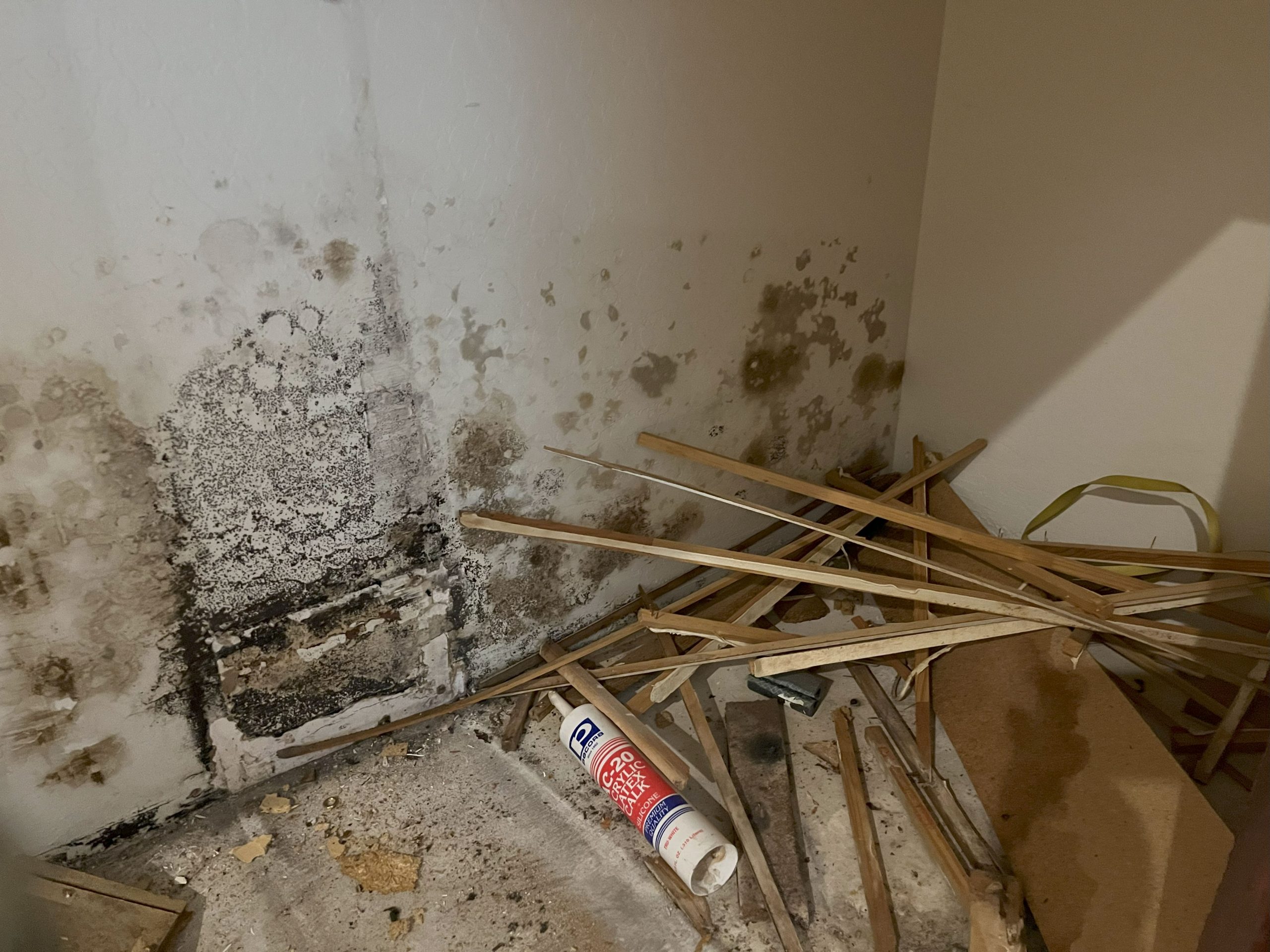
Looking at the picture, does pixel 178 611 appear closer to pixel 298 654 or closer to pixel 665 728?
pixel 298 654

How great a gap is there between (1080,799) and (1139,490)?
88 centimetres

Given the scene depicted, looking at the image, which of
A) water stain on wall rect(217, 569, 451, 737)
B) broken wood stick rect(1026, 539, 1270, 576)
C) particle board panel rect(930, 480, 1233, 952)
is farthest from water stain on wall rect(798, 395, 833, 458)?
water stain on wall rect(217, 569, 451, 737)

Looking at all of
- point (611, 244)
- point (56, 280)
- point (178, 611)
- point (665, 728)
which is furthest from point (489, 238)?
point (665, 728)

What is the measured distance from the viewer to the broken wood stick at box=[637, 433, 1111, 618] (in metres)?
1.94

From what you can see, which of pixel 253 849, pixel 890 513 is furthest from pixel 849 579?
pixel 253 849

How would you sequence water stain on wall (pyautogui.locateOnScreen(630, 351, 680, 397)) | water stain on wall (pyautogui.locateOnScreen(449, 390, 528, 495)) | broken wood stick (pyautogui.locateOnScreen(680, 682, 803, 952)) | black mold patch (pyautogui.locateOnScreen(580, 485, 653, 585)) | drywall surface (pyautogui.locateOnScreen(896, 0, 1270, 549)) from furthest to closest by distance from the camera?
black mold patch (pyautogui.locateOnScreen(580, 485, 653, 585)) → water stain on wall (pyautogui.locateOnScreen(630, 351, 680, 397)) → drywall surface (pyautogui.locateOnScreen(896, 0, 1270, 549)) → water stain on wall (pyautogui.locateOnScreen(449, 390, 528, 495)) → broken wood stick (pyautogui.locateOnScreen(680, 682, 803, 952))

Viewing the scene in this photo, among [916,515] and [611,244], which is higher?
[611,244]

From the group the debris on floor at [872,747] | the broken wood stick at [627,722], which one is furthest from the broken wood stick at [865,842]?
the broken wood stick at [627,722]

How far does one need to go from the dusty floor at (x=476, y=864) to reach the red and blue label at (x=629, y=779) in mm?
83

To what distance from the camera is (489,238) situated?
1524 mm

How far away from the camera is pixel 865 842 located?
1.55m

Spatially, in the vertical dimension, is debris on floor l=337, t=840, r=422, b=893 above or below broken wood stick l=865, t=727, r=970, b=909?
below

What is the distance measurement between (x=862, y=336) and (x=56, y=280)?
6.27 feet

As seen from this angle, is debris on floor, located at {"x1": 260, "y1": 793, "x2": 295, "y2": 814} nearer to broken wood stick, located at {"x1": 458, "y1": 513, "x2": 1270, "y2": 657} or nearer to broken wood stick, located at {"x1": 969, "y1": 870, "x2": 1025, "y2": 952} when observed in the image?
broken wood stick, located at {"x1": 458, "y1": 513, "x2": 1270, "y2": 657}
